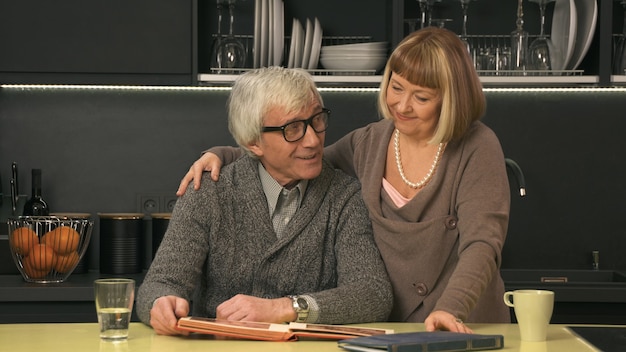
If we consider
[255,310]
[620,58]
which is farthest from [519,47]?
[255,310]

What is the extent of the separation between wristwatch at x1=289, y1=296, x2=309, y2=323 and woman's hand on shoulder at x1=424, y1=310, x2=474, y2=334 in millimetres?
266

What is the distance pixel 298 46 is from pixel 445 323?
1887mm

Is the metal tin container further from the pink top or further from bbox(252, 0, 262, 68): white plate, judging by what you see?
the pink top

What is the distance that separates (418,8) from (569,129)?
2.45 feet

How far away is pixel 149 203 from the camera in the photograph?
3.89m

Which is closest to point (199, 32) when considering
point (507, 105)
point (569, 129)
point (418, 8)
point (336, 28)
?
point (336, 28)

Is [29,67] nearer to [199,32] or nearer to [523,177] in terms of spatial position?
[199,32]

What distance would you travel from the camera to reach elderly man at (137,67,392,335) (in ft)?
7.43

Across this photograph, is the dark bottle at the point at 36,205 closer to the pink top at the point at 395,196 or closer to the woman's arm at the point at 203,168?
the woman's arm at the point at 203,168

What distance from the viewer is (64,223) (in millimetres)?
3309

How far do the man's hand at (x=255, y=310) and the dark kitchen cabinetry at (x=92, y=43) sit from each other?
1665 millimetres

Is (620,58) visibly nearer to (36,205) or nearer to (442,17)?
(442,17)

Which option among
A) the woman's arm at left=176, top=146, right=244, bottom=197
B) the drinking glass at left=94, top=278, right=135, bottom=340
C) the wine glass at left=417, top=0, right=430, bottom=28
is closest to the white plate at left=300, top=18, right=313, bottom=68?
the wine glass at left=417, top=0, right=430, bottom=28

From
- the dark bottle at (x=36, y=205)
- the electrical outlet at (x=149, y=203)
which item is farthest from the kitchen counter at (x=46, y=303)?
the electrical outlet at (x=149, y=203)
